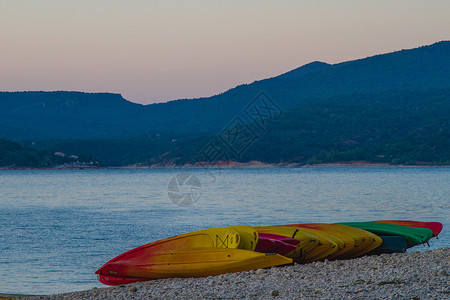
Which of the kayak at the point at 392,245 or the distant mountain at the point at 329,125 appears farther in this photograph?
the distant mountain at the point at 329,125

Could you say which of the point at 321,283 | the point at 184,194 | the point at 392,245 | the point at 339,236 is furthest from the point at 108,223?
the point at 184,194

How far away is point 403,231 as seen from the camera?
17922mm

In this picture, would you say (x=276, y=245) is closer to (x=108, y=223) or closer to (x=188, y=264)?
(x=188, y=264)

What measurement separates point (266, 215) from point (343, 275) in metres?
25.5

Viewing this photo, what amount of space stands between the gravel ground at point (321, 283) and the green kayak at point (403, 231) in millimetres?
3760

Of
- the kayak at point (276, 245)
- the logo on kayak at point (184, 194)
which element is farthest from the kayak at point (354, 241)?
the logo on kayak at point (184, 194)

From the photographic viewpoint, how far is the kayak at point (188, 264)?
13.3 m

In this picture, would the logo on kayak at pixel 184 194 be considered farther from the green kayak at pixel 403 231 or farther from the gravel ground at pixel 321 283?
the gravel ground at pixel 321 283

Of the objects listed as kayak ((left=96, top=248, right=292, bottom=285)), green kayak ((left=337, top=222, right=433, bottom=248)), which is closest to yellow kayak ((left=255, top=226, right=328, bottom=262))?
kayak ((left=96, top=248, right=292, bottom=285))

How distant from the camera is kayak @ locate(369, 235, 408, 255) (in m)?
16.6

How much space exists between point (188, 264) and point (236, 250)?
3.56 feet

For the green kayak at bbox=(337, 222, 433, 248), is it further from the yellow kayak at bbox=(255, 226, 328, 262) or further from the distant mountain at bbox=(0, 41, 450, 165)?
the distant mountain at bbox=(0, 41, 450, 165)

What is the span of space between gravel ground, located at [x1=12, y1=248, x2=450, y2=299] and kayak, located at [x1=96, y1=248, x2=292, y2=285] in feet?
0.97

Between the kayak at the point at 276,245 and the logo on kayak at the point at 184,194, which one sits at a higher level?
the kayak at the point at 276,245
